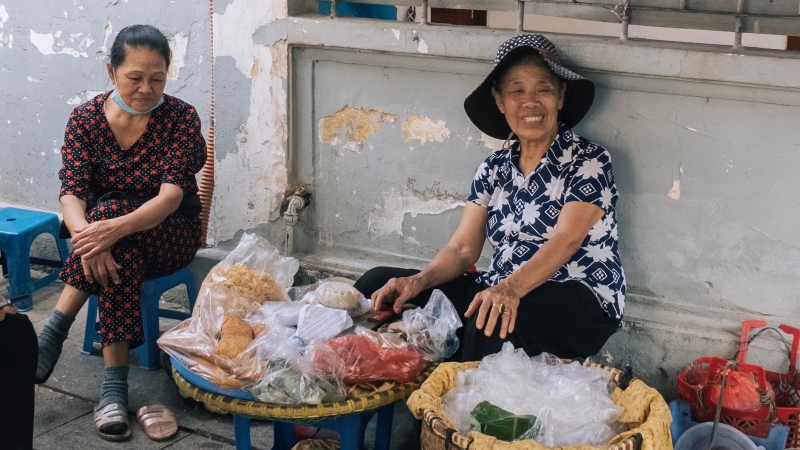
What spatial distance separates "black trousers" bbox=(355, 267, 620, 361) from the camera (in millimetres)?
2721

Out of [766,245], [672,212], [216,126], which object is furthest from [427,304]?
[216,126]

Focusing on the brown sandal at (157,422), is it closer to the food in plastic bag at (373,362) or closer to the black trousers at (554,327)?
the food in plastic bag at (373,362)

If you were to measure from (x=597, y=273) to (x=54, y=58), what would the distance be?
302cm

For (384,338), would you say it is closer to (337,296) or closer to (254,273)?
(337,296)

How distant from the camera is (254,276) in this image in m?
2.97

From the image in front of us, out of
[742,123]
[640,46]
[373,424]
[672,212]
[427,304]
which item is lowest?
[373,424]

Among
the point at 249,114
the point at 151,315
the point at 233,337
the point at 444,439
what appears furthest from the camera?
the point at 249,114

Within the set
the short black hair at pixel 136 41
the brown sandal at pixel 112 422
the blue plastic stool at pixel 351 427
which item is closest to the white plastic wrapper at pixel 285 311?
the blue plastic stool at pixel 351 427

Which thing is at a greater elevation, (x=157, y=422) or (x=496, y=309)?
(x=496, y=309)

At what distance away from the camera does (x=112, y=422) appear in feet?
10.2

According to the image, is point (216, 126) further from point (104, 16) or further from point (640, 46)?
point (640, 46)

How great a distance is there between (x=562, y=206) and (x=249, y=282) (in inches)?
44.0

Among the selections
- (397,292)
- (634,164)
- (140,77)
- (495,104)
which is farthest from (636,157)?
(140,77)

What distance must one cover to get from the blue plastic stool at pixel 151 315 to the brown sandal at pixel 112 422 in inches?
15.2
